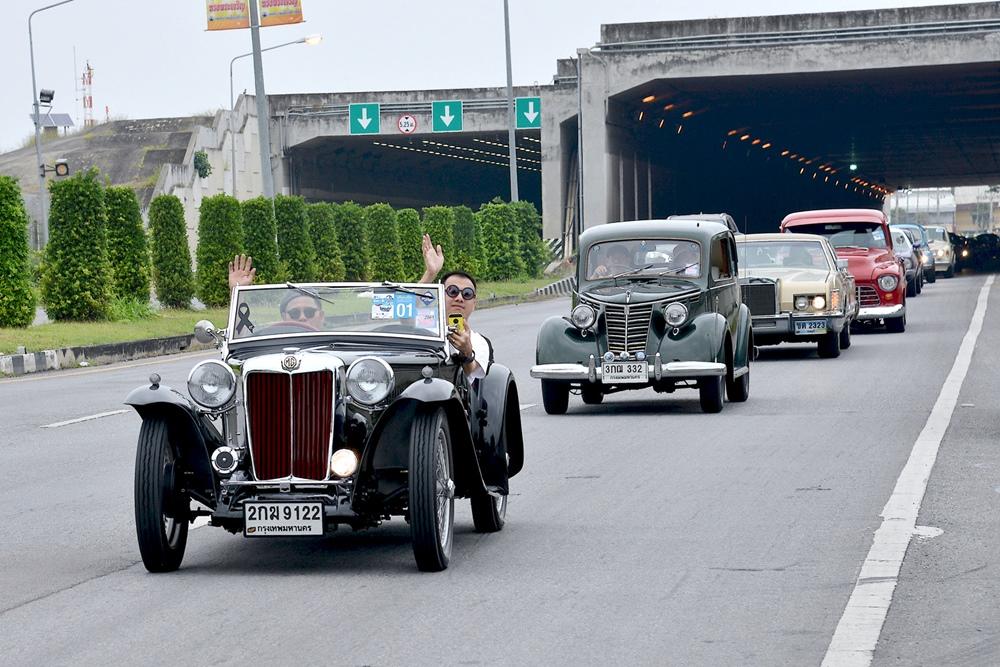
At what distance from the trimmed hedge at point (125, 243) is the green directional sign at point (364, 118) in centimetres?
3064

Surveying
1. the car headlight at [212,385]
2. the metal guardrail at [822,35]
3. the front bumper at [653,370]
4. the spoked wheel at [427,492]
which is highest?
the metal guardrail at [822,35]

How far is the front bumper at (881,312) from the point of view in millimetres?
26625

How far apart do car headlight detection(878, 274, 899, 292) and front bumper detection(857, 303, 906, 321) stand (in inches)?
11.7

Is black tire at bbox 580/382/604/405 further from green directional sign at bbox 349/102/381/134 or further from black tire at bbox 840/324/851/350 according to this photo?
green directional sign at bbox 349/102/381/134

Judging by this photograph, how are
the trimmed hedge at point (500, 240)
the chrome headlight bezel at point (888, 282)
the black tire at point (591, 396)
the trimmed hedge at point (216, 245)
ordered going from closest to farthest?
1. the black tire at point (591, 396)
2. the chrome headlight bezel at point (888, 282)
3. the trimmed hedge at point (216, 245)
4. the trimmed hedge at point (500, 240)

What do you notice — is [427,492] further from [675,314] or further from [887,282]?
[887,282]

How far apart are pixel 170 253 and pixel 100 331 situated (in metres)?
6.43

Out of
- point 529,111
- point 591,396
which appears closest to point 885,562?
point 591,396

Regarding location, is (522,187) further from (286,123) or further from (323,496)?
(323,496)

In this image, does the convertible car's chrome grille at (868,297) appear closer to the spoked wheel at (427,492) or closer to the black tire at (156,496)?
the spoked wheel at (427,492)

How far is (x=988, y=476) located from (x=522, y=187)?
84.4 meters

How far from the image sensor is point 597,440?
1372cm

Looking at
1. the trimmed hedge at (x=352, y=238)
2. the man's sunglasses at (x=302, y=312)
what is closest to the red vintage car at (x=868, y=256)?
the trimmed hedge at (x=352, y=238)

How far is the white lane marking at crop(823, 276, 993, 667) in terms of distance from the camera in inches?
246
